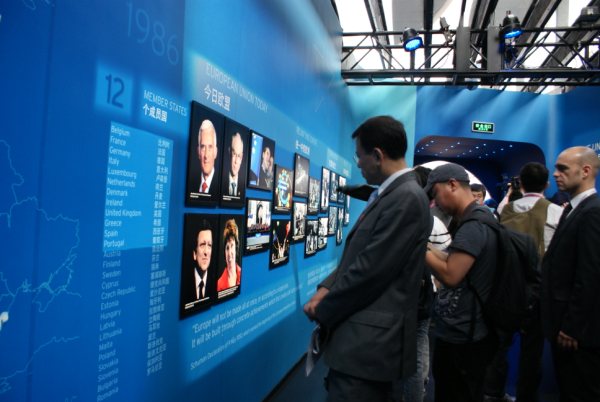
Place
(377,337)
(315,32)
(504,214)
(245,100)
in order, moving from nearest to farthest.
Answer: (377,337)
(245,100)
(504,214)
(315,32)

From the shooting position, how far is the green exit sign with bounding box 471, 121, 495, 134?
27.6 ft

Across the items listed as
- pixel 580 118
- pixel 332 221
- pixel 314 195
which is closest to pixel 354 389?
pixel 314 195

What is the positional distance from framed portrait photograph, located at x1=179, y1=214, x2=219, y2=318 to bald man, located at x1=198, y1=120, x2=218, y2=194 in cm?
16

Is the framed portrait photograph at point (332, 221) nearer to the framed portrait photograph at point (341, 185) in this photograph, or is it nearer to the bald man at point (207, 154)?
the framed portrait photograph at point (341, 185)

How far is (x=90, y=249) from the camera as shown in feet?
4.76

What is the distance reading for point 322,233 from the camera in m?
4.79

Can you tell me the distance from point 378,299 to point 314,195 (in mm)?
2828

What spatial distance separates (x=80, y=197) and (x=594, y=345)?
232 centimetres

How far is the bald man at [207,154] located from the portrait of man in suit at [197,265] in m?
0.17

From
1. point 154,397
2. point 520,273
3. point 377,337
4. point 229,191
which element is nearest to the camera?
point 377,337

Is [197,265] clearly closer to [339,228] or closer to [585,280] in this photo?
[585,280]

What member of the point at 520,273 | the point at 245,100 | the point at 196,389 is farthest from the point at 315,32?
the point at 196,389

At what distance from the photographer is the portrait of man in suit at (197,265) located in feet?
6.71

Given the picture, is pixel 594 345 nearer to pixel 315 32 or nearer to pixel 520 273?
pixel 520 273
